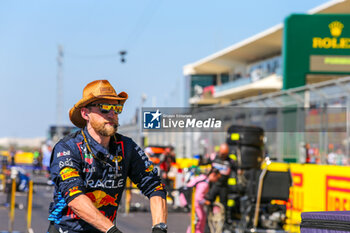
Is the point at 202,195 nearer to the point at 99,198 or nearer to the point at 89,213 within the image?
the point at 99,198

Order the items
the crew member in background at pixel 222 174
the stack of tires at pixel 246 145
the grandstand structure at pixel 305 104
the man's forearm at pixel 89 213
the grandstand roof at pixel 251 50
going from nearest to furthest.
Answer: the man's forearm at pixel 89 213 < the crew member in background at pixel 222 174 < the stack of tires at pixel 246 145 < the grandstand structure at pixel 305 104 < the grandstand roof at pixel 251 50

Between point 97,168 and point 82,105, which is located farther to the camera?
Result: point 82,105

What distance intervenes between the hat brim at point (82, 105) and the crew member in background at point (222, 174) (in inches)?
308

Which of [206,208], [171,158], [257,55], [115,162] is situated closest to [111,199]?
[115,162]

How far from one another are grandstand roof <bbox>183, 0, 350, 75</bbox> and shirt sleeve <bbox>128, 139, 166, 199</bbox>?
33.8 m

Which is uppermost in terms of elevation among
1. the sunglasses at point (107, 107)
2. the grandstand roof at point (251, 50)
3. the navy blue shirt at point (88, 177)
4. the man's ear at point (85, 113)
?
the grandstand roof at point (251, 50)

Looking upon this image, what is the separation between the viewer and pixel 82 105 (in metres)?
4.06

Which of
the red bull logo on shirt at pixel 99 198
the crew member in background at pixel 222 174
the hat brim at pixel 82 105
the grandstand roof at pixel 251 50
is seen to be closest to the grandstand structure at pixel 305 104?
the grandstand roof at pixel 251 50

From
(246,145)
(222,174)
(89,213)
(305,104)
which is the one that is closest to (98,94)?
(89,213)

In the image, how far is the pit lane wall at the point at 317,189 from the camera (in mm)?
11672

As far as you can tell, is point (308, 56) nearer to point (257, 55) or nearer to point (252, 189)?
point (252, 189)

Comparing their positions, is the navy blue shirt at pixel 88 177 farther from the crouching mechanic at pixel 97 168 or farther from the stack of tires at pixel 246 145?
the stack of tires at pixel 246 145

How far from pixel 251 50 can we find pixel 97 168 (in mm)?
55716

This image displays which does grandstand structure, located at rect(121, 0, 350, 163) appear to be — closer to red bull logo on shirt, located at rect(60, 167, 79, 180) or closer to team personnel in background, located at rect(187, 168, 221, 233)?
team personnel in background, located at rect(187, 168, 221, 233)
